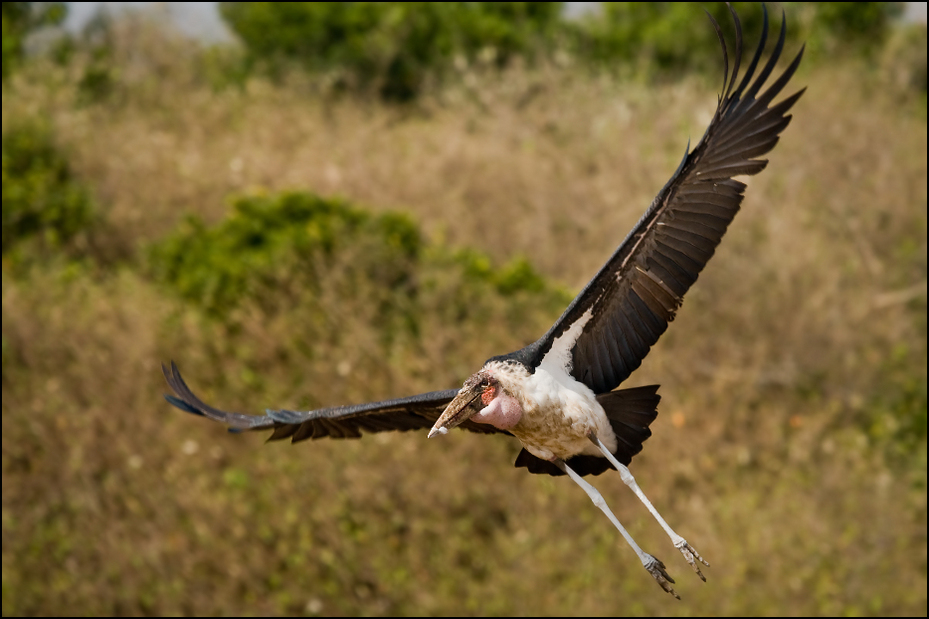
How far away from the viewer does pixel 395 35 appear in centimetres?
1798

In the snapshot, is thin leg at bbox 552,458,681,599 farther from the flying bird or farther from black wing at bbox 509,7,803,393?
black wing at bbox 509,7,803,393

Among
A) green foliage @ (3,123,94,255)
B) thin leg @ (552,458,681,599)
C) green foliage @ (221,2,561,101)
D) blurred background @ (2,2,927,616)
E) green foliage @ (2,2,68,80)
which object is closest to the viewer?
thin leg @ (552,458,681,599)

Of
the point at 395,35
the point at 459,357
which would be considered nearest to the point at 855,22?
the point at 395,35

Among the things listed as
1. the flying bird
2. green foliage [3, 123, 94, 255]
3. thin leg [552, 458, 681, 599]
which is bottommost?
green foliage [3, 123, 94, 255]

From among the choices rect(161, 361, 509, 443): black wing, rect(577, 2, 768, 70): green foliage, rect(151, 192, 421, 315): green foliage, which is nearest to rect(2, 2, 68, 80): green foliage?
rect(151, 192, 421, 315): green foliage

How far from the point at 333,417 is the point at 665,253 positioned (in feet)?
5.47

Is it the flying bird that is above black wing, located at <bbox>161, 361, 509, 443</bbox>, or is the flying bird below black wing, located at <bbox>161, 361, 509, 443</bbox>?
above

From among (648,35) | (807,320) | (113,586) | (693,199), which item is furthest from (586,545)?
(648,35)

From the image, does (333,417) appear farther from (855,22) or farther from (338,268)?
(855,22)

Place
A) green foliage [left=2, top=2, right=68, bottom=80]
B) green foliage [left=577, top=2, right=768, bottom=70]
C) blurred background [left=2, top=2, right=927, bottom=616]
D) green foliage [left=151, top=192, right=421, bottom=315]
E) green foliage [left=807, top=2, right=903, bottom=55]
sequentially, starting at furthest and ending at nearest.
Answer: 1. green foliage [left=577, top=2, right=768, bottom=70]
2. green foliage [left=807, top=2, right=903, bottom=55]
3. green foliage [left=2, top=2, right=68, bottom=80]
4. green foliage [left=151, top=192, right=421, bottom=315]
5. blurred background [left=2, top=2, right=927, bottom=616]

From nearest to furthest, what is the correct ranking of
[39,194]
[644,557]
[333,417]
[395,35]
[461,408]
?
[461,408] < [644,557] < [333,417] < [39,194] < [395,35]

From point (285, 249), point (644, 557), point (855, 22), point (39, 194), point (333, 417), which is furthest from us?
point (855, 22)

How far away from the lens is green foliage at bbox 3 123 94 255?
1342cm

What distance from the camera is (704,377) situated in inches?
432
